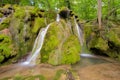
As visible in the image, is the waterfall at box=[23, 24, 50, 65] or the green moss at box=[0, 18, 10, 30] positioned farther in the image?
the green moss at box=[0, 18, 10, 30]

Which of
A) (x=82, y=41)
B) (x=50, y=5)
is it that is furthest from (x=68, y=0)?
(x=82, y=41)

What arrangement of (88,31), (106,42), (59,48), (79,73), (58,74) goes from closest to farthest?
(58,74), (79,73), (59,48), (106,42), (88,31)

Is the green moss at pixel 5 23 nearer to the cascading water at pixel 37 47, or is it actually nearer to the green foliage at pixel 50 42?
the cascading water at pixel 37 47

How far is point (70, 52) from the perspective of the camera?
33.9ft

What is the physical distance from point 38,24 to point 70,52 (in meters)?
4.41

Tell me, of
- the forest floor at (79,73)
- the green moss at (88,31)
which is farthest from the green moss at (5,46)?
the green moss at (88,31)

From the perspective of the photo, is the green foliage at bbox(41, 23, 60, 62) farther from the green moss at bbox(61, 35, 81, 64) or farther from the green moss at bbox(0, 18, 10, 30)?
the green moss at bbox(0, 18, 10, 30)

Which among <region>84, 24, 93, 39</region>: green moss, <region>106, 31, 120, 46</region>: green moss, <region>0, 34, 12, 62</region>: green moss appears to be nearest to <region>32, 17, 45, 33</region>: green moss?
<region>0, 34, 12, 62</region>: green moss

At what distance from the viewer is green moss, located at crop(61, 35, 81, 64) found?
32.8 feet

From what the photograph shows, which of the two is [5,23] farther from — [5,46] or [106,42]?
[106,42]

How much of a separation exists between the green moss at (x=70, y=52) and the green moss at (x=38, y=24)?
314 cm

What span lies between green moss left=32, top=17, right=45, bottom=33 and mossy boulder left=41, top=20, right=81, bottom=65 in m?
1.88

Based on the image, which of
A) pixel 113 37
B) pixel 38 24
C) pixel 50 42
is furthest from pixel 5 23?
pixel 113 37

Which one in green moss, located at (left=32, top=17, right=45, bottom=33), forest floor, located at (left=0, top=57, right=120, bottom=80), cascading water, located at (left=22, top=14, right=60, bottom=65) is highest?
green moss, located at (left=32, top=17, right=45, bottom=33)
